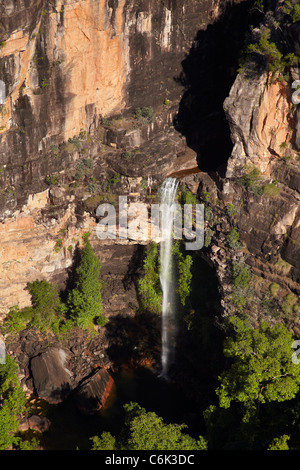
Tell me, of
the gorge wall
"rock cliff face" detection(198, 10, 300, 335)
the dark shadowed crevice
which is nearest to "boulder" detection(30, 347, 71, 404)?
the gorge wall

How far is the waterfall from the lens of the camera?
30422mm

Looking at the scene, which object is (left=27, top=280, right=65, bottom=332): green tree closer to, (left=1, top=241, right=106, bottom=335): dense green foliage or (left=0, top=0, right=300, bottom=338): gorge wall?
(left=1, top=241, right=106, bottom=335): dense green foliage

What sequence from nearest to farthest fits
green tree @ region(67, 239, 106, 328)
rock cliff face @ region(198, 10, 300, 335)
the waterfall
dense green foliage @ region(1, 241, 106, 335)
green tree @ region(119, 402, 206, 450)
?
green tree @ region(119, 402, 206, 450) < rock cliff face @ region(198, 10, 300, 335) < the waterfall < green tree @ region(67, 239, 106, 328) < dense green foliage @ region(1, 241, 106, 335)

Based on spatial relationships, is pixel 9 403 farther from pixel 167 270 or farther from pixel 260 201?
pixel 260 201

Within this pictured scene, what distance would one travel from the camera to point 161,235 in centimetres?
3166

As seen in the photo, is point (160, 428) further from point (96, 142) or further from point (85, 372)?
point (96, 142)

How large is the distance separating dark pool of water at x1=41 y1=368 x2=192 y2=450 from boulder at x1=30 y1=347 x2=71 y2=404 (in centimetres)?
63

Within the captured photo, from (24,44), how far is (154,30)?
302 inches

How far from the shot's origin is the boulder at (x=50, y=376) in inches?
1170

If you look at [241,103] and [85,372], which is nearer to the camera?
[241,103]

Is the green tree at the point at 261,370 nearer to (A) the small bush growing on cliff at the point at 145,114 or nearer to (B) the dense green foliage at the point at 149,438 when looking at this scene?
(B) the dense green foliage at the point at 149,438

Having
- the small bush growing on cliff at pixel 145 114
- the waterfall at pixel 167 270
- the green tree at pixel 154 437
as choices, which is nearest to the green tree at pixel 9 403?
the green tree at pixel 154 437

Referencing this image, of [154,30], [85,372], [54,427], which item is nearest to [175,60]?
[154,30]

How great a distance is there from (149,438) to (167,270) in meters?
12.7
